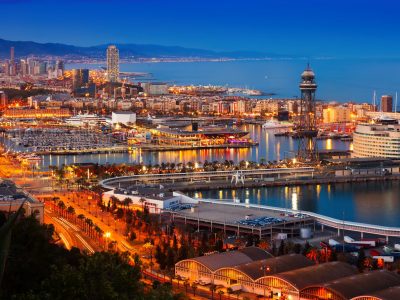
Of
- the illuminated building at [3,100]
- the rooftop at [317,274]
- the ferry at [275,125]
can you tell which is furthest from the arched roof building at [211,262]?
the illuminated building at [3,100]

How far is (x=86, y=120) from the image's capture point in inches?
990

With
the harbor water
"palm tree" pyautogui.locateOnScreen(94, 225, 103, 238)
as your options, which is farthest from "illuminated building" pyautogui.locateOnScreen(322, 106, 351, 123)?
"palm tree" pyautogui.locateOnScreen(94, 225, 103, 238)

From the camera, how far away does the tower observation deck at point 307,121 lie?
16.1 metres

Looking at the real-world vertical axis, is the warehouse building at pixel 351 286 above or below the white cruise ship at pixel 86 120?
below

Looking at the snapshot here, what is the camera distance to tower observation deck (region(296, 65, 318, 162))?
1611 centimetres

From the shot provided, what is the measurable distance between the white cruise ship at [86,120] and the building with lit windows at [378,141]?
33.2ft

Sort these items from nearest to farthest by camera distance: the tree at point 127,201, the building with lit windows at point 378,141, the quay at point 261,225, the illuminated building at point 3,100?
the quay at point 261,225 → the tree at point 127,201 → the building with lit windows at point 378,141 → the illuminated building at point 3,100

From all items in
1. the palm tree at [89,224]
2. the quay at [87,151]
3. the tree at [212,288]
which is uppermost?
the quay at [87,151]

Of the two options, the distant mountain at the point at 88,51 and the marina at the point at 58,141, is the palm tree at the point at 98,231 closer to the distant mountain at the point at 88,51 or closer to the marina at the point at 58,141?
the marina at the point at 58,141

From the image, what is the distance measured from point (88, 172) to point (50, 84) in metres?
28.0

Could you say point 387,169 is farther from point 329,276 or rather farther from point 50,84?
point 50,84

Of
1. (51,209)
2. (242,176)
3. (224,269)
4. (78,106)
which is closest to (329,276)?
(224,269)

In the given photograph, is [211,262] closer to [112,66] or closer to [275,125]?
[275,125]

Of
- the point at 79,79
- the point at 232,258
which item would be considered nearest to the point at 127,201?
the point at 232,258
